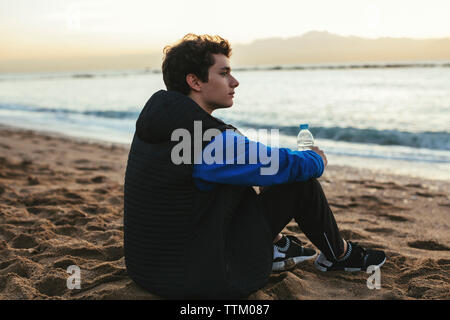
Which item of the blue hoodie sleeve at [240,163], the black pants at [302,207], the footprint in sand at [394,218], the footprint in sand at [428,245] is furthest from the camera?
the footprint in sand at [394,218]

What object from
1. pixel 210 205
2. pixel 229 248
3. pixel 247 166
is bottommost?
pixel 229 248

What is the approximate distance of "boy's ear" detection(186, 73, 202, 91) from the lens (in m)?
2.31

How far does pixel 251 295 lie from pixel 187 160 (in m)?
0.97

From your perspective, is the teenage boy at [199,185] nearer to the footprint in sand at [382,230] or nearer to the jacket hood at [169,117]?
the jacket hood at [169,117]

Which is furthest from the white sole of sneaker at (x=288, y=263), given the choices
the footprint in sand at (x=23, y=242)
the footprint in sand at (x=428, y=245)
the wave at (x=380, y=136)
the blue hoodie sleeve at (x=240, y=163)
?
the wave at (x=380, y=136)

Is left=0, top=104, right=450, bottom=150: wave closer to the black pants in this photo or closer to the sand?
the sand

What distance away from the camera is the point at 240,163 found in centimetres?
207

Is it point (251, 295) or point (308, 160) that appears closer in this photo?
point (308, 160)

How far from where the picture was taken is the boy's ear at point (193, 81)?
2309 mm

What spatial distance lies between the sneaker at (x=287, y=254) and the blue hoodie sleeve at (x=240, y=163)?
936 mm

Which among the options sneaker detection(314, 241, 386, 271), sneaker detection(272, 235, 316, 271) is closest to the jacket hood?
sneaker detection(272, 235, 316, 271)
